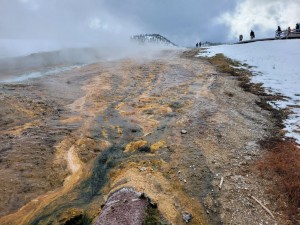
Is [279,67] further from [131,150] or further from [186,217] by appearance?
[186,217]

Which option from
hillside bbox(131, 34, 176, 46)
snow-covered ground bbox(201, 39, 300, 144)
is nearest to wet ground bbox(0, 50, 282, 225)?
snow-covered ground bbox(201, 39, 300, 144)

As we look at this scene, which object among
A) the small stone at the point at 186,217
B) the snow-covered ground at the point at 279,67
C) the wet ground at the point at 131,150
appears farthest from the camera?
the snow-covered ground at the point at 279,67

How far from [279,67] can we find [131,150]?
1628 centimetres

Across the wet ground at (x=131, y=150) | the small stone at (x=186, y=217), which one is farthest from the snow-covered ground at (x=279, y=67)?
the small stone at (x=186, y=217)

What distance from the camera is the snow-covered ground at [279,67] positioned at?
571 inches

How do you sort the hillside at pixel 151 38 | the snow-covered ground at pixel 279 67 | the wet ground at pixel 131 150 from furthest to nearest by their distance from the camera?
the hillside at pixel 151 38 < the snow-covered ground at pixel 279 67 < the wet ground at pixel 131 150

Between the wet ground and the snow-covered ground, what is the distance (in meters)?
1.42

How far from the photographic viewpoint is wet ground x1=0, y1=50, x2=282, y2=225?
25.1 feet

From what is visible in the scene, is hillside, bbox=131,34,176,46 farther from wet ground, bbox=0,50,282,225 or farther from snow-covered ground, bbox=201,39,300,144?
wet ground, bbox=0,50,282,225

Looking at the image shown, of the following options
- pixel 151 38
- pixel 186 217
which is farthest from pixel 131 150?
pixel 151 38

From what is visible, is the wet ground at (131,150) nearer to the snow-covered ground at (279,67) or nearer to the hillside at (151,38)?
the snow-covered ground at (279,67)

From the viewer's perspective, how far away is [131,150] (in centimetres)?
1034

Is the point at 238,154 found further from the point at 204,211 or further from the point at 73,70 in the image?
the point at 73,70

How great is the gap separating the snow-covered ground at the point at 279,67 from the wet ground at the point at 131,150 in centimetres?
142
